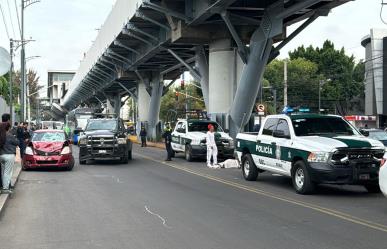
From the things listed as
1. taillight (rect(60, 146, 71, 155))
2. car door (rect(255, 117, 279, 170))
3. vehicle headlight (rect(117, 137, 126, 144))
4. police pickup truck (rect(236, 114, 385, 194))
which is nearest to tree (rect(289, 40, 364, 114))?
vehicle headlight (rect(117, 137, 126, 144))

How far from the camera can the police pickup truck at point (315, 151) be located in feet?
40.0

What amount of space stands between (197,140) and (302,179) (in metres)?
11.4

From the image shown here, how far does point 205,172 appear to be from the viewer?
19.2 meters

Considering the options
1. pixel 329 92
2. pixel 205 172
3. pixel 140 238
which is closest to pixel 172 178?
pixel 205 172

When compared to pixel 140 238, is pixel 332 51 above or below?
above

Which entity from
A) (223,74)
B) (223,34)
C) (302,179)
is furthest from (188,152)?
(302,179)

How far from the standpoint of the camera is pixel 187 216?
32.3 ft

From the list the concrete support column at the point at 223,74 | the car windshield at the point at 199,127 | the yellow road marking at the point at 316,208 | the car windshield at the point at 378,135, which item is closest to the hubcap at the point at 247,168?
the yellow road marking at the point at 316,208

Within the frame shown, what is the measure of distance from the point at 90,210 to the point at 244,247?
4.25 metres

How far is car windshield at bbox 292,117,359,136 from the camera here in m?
13.7

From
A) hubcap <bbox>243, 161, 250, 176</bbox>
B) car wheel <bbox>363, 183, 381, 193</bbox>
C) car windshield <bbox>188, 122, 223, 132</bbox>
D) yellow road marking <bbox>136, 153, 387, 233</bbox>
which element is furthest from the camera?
car windshield <bbox>188, 122, 223, 132</bbox>

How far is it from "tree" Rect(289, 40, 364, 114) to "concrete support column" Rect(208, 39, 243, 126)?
5490 cm

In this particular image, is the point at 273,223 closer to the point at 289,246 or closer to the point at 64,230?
the point at 289,246

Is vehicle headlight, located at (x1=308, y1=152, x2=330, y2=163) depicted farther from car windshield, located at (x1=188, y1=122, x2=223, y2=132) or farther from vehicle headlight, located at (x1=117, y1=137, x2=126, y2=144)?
car windshield, located at (x1=188, y1=122, x2=223, y2=132)
